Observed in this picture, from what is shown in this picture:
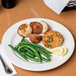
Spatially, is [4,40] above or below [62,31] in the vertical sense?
above

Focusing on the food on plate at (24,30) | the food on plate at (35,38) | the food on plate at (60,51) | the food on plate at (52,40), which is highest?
the food on plate at (24,30)

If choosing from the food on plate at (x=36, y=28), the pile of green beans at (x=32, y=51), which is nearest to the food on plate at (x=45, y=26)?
the food on plate at (x=36, y=28)

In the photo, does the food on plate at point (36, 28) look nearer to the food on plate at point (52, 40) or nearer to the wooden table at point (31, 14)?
the food on plate at point (52, 40)

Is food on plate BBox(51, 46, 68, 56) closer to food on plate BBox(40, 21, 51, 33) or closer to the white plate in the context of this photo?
the white plate

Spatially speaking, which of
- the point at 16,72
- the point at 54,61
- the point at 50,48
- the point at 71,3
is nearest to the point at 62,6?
the point at 71,3

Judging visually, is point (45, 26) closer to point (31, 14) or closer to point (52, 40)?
point (52, 40)

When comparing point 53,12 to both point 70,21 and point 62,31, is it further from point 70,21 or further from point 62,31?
point 62,31
